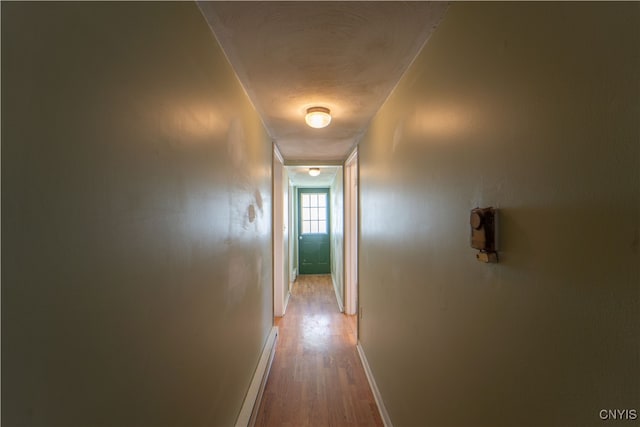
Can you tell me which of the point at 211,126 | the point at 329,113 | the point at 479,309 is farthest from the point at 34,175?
the point at 329,113

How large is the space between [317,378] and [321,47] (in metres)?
2.45

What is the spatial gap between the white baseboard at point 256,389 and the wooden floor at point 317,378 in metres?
0.08

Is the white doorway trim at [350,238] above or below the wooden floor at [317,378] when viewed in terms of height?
above

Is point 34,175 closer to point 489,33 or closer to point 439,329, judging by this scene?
point 489,33

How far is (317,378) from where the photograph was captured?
2.39 metres

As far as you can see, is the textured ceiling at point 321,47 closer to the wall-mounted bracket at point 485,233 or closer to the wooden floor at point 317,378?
the wall-mounted bracket at point 485,233

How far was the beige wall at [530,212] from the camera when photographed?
0.46m

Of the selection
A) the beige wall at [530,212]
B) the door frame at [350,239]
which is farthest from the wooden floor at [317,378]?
the beige wall at [530,212]

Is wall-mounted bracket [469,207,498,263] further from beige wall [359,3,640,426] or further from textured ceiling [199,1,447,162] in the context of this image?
textured ceiling [199,1,447,162]

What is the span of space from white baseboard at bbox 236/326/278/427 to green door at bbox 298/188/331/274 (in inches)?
143

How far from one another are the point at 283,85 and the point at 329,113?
0.51 meters

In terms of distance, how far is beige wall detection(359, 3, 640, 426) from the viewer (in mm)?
456

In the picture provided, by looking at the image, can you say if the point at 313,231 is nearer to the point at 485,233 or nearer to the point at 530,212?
the point at 485,233

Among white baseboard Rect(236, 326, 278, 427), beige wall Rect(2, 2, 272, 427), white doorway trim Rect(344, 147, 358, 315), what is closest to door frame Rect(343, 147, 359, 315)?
white doorway trim Rect(344, 147, 358, 315)
